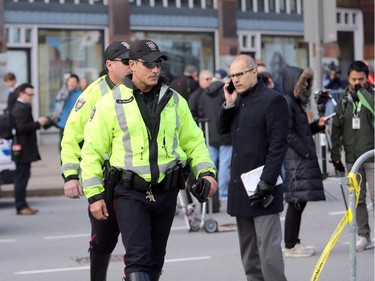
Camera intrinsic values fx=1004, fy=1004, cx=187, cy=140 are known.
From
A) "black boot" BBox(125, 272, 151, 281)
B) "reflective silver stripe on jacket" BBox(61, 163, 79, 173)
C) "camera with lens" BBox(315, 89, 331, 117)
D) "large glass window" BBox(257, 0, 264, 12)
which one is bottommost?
"black boot" BBox(125, 272, 151, 281)

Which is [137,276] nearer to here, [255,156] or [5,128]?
[255,156]

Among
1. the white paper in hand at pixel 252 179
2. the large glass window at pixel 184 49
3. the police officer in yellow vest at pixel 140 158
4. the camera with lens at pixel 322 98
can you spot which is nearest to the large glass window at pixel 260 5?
the large glass window at pixel 184 49

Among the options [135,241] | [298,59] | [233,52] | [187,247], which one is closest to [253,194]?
[135,241]

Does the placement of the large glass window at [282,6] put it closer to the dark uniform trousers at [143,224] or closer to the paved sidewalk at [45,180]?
the paved sidewalk at [45,180]

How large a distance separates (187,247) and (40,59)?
1559cm

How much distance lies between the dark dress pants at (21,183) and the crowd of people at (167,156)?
17.9ft

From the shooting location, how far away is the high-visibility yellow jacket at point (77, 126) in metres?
6.90

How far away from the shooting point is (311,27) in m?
16.7

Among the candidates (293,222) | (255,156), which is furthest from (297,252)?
(255,156)

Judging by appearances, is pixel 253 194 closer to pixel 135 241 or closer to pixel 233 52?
pixel 135 241

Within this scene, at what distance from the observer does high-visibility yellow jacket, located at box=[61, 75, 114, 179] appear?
6.90m

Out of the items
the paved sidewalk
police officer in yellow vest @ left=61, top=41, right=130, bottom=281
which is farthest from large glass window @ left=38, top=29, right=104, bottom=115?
police officer in yellow vest @ left=61, top=41, right=130, bottom=281

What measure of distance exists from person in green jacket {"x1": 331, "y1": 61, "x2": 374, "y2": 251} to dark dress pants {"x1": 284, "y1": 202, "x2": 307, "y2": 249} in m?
0.66

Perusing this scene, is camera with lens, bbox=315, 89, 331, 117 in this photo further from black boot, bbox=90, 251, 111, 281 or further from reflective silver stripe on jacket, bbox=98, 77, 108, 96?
black boot, bbox=90, 251, 111, 281
